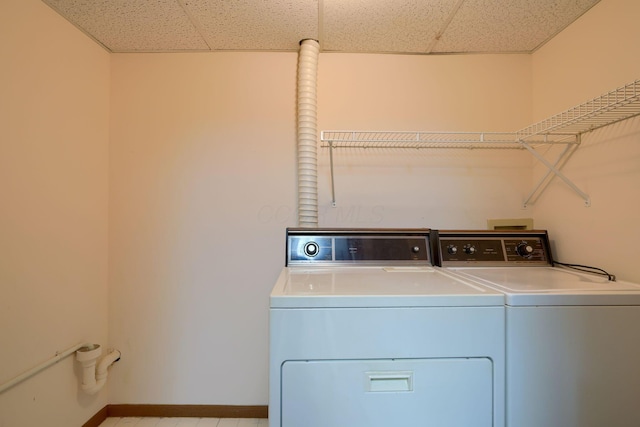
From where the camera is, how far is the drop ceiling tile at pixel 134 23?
4.56ft

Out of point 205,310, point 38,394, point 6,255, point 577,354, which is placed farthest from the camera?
point 205,310

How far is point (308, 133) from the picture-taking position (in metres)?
1.66

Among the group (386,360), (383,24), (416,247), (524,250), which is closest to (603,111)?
(524,250)

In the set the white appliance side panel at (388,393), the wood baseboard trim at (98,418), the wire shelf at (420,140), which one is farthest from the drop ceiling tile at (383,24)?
the wood baseboard trim at (98,418)

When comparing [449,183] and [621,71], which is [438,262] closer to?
[449,183]

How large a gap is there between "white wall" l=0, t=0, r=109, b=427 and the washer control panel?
1165mm

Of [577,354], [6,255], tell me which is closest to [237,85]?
[6,255]

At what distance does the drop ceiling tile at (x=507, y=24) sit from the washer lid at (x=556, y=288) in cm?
129

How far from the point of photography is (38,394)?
1.32 metres

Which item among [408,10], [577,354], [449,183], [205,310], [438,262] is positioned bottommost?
[205,310]

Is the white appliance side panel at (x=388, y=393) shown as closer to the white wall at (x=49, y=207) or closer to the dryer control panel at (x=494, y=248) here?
the dryer control panel at (x=494, y=248)

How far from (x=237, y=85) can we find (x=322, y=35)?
0.60 m

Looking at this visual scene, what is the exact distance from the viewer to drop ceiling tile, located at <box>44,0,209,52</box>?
4.56 feet

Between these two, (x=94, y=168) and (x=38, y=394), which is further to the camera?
(x=94, y=168)
